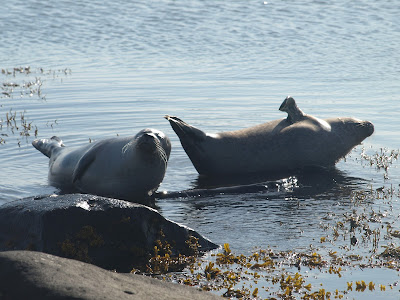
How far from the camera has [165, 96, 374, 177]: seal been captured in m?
9.55

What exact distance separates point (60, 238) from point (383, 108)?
8481mm

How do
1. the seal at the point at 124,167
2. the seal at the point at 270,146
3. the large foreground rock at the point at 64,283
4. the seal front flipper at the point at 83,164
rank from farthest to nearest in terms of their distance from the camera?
the seal at the point at 270,146 < the seal front flipper at the point at 83,164 < the seal at the point at 124,167 < the large foreground rock at the point at 64,283

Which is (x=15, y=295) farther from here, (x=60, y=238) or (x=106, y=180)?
(x=106, y=180)

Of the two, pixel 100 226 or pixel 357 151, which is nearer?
pixel 100 226

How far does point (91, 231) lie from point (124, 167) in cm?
261

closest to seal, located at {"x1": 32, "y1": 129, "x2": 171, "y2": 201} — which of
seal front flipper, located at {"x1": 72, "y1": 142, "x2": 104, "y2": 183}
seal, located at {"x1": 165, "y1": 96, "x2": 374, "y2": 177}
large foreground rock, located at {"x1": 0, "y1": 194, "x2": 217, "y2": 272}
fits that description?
seal front flipper, located at {"x1": 72, "y1": 142, "x2": 104, "y2": 183}

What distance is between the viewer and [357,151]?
35.8ft

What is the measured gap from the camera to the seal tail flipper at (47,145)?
1003 centimetres

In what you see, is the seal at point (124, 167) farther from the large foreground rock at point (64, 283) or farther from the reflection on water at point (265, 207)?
the large foreground rock at point (64, 283)

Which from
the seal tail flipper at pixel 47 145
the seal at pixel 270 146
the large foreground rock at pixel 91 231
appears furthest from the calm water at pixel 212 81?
the large foreground rock at pixel 91 231

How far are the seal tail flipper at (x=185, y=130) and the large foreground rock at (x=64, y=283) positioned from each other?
185 inches

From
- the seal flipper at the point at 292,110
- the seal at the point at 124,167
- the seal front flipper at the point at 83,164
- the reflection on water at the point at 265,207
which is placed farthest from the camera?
the seal flipper at the point at 292,110

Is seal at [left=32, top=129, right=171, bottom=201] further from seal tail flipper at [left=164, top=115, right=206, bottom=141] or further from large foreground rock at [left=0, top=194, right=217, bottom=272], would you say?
large foreground rock at [left=0, top=194, right=217, bottom=272]

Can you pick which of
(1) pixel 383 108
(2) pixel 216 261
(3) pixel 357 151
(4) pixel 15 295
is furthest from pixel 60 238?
(1) pixel 383 108
